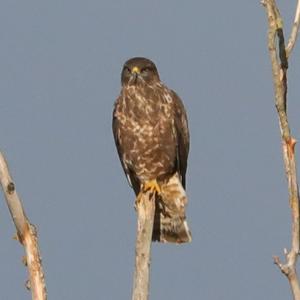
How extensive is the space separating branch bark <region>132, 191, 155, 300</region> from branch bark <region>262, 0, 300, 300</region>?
198cm

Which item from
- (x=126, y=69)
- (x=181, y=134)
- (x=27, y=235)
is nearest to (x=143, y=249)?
(x=27, y=235)

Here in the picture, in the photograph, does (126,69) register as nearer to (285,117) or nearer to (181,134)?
(181,134)

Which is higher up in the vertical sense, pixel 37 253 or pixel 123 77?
pixel 123 77

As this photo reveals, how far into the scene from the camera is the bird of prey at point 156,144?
9.38 meters

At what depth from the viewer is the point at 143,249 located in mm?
6668

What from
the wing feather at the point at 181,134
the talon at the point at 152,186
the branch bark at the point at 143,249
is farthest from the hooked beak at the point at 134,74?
the branch bark at the point at 143,249

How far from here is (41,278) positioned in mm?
4898

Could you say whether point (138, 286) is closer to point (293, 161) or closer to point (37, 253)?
point (37, 253)

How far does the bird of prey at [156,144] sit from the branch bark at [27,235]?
14.0 feet

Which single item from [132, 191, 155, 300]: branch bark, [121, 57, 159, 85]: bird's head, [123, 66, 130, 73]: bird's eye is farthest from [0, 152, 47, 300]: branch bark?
[123, 66, 130, 73]: bird's eye

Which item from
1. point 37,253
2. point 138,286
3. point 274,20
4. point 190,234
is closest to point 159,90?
point 190,234

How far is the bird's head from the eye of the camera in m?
9.72

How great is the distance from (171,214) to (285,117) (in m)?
5.88

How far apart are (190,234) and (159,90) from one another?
5.36 ft
